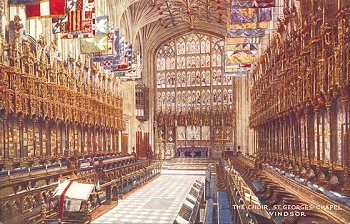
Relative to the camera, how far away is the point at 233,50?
52.6ft

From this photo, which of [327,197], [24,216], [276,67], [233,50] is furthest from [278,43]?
[24,216]

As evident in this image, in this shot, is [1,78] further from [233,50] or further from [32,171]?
[233,50]

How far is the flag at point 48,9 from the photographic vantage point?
11.0 metres

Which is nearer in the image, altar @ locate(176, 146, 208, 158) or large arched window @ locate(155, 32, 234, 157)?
large arched window @ locate(155, 32, 234, 157)

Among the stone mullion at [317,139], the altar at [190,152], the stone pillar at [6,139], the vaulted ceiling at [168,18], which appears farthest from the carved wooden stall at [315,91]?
the altar at [190,152]

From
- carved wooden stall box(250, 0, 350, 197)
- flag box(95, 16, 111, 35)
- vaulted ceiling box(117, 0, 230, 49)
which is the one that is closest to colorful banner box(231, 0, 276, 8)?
carved wooden stall box(250, 0, 350, 197)

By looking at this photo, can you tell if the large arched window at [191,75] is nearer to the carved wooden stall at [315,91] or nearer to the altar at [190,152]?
the altar at [190,152]

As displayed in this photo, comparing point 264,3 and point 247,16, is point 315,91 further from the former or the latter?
point 247,16

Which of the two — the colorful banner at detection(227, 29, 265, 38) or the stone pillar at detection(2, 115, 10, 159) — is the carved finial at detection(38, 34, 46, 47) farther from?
the colorful banner at detection(227, 29, 265, 38)

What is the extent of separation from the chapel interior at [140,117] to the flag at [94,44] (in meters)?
0.05

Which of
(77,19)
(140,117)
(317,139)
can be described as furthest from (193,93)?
(317,139)

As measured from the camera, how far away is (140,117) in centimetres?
3325

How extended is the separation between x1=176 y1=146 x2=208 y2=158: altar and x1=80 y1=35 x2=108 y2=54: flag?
811 inches

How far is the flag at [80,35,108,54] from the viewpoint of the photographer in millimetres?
15930
